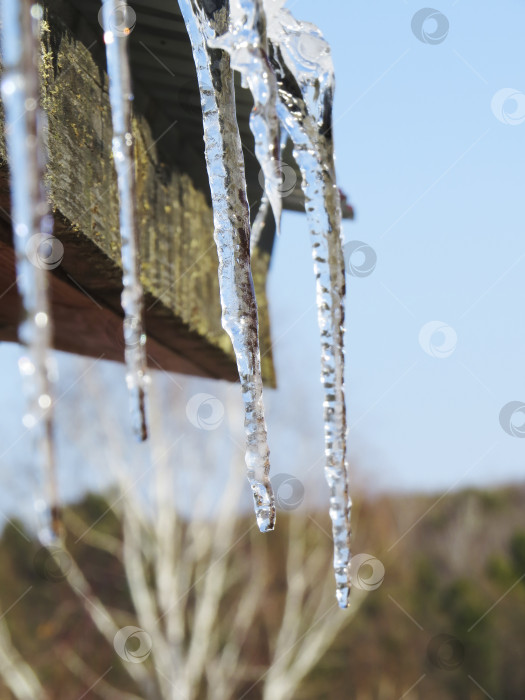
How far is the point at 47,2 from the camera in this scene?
3.19 feet

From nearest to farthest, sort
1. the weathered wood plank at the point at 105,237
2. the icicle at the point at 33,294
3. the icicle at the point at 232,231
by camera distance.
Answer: the icicle at the point at 33,294
the icicle at the point at 232,231
the weathered wood plank at the point at 105,237

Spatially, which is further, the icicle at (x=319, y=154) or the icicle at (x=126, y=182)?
the icicle at (x=319, y=154)

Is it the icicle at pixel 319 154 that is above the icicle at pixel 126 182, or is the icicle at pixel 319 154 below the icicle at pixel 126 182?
above

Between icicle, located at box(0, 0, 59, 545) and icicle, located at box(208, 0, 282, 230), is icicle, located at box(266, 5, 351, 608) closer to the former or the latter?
icicle, located at box(208, 0, 282, 230)

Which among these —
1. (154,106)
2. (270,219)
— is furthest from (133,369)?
(270,219)

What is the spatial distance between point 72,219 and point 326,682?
10937mm

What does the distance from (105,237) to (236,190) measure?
0.31 metres

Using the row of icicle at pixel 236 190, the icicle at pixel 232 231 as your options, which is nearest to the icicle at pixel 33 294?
the row of icicle at pixel 236 190

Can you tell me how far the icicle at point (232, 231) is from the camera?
87cm

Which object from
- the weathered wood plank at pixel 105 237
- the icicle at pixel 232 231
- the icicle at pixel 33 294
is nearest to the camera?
the icicle at pixel 33 294

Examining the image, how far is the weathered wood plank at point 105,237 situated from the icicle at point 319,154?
0.32m

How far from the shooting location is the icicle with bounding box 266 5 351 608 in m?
0.95

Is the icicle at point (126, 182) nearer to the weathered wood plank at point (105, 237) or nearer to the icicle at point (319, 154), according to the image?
the weathered wood plank at point (105, 237)

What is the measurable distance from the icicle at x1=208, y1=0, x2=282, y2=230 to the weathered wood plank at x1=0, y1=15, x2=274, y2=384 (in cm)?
30
